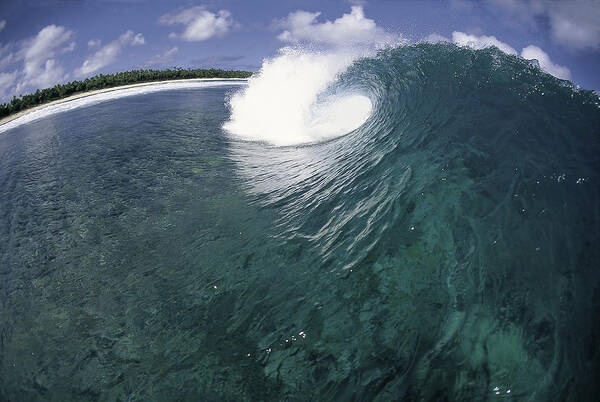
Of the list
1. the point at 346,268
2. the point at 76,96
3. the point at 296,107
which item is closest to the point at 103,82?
the point at 76,96

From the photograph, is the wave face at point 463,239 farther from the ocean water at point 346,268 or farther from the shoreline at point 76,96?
the shoreline at point 76,96

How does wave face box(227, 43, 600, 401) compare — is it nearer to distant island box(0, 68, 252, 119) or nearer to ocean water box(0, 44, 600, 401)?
ocean water box(0, 44, 600, 401)

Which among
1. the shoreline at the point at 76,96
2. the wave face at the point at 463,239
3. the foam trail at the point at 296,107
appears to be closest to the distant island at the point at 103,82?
the shoreline at the point at 76,96

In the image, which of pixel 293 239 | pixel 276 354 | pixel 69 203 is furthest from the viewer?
pixel 69 203

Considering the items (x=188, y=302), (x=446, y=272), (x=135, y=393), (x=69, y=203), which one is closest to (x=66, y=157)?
(x=69, y=203)

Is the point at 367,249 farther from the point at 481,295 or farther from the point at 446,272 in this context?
the point at 481,295

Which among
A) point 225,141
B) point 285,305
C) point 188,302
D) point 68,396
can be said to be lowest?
point 68,396

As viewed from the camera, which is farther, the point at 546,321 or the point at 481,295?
the point at 481,295

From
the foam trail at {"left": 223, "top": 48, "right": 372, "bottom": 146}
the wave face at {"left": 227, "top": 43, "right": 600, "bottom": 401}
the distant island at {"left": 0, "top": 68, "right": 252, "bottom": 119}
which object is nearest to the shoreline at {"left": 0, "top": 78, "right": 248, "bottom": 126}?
the distant island at {"left": 0, "top": 68, "right": 252, "bottom": 119}
